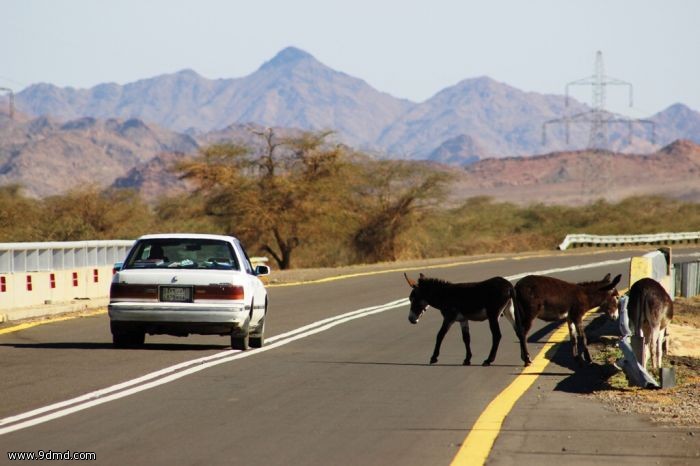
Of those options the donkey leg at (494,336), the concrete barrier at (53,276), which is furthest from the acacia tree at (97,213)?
the donkey leg at (494,336)

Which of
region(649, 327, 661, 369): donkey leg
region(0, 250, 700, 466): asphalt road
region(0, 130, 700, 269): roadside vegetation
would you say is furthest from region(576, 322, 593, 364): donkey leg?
region(0, 130, 700, 269): roadside vegetation

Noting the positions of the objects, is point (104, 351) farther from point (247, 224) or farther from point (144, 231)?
point (144, 231)

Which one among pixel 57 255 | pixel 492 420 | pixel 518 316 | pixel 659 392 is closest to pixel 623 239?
pixel 57 255

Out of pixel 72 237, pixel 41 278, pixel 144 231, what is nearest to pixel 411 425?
pixel 41 278

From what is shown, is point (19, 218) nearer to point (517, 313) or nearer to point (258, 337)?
point (258, 337)

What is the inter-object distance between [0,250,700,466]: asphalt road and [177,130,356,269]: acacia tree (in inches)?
1980

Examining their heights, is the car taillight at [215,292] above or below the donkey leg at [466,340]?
above

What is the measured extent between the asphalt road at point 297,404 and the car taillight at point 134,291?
754mm

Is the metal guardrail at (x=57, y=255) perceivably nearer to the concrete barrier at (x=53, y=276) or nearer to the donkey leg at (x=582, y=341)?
the concrete barrier at (x=53, y=276)

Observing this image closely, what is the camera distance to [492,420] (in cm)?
1114

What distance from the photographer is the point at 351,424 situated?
429 inches

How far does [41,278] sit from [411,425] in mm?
15401

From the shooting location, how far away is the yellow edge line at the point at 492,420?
927 centimetres

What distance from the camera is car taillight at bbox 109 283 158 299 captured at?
17062mm
